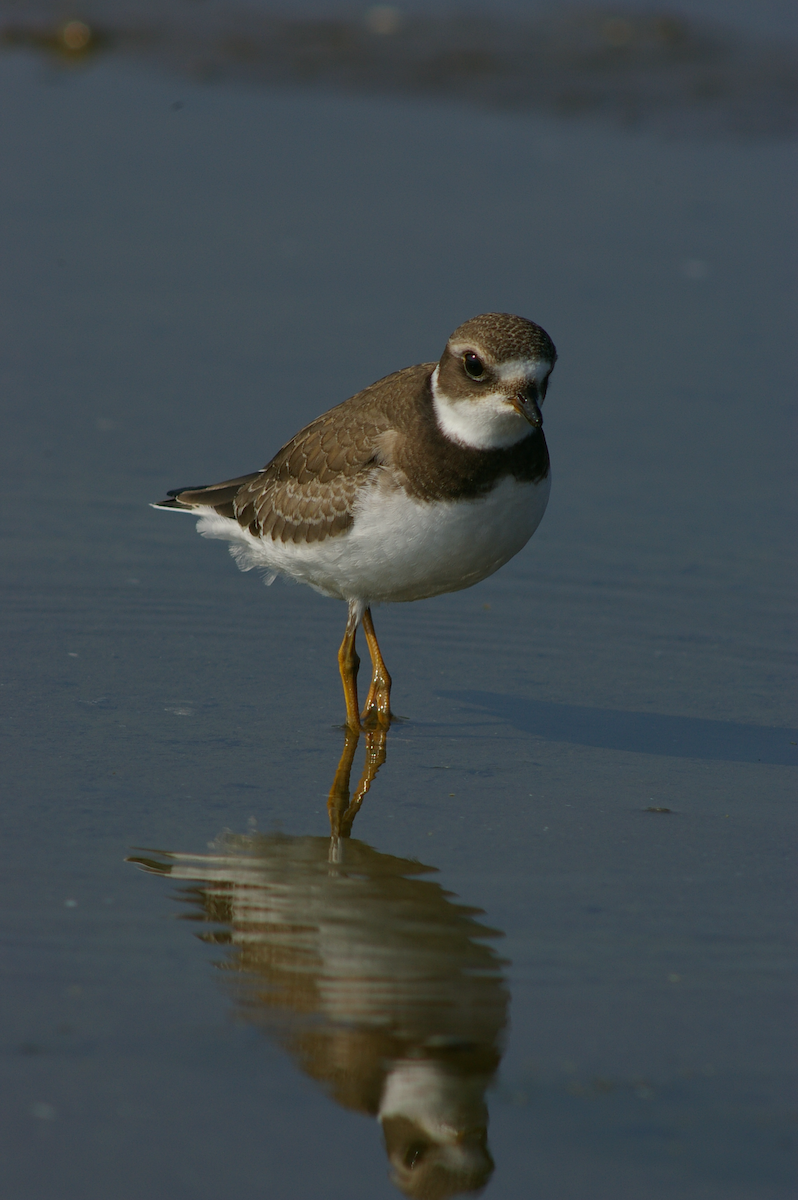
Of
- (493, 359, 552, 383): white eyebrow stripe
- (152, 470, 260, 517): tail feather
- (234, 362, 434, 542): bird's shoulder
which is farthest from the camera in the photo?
(152, 470, 260, 517): tail feather

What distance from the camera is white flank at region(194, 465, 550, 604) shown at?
655 centimetres

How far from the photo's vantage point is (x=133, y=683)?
7.18 meters

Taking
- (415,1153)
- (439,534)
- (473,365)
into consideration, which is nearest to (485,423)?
(473,365)

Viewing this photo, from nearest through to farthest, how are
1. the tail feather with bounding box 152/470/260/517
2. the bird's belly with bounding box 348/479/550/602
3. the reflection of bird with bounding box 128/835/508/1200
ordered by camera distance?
the reflection of bird with bounding box 128/835/508/1200
the bird's belly with bounding box 348/479/550/602
the tail feather with bounding box 152/470/260/517

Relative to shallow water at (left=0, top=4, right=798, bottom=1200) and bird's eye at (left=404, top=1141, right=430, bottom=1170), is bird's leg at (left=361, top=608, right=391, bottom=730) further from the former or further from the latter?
bird's eye at (left=404, top=1141, right=430, bottom=1170)

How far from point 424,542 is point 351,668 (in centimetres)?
86

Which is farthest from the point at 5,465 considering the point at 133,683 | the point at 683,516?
the point at 683,516

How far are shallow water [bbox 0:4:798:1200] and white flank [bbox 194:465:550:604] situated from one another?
653 mm

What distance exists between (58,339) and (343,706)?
4.97 meters

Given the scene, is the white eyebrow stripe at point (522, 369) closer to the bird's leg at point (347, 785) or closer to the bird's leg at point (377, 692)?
the bird's leg at point (377, 692)

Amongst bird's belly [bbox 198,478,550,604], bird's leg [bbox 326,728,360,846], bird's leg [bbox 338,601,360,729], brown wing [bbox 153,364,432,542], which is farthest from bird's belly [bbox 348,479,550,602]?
bird's leg [bbox 326,728,360,846]

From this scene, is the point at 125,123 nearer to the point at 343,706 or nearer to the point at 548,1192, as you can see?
the point at 343,706

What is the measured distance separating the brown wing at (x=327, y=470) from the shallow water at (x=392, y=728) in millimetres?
627

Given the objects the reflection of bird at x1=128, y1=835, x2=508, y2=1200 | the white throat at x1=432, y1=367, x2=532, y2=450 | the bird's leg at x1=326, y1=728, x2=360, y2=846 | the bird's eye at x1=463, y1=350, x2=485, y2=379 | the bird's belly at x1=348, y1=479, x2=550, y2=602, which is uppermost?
the bird's eye at x1=463, y1=350, x2=485, y2=379
